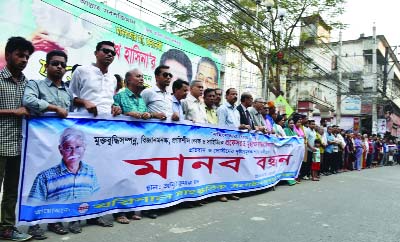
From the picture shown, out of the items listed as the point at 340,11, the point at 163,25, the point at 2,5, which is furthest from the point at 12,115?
the point at 340,11

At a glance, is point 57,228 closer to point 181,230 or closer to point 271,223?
point 181,230

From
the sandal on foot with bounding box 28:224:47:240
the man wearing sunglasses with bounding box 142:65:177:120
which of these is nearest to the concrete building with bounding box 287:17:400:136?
the man wearing sunglasses with bounding box 142:65:177:120

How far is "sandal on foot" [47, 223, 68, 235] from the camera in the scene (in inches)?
140

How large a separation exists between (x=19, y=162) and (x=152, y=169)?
153 centimetres

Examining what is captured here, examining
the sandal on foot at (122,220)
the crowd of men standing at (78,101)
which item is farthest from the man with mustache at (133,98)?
the sandal on foot at (122,220)

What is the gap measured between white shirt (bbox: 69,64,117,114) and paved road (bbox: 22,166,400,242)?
1.29 m

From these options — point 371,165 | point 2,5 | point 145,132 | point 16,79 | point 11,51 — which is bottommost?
point 371,165

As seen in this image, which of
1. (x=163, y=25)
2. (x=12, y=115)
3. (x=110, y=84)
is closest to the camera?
(x=12, y=115)

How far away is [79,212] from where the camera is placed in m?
3.67

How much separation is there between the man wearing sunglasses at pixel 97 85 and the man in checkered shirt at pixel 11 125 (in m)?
0.72

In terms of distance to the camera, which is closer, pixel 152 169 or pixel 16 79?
pixel 16 79

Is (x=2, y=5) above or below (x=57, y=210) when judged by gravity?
above

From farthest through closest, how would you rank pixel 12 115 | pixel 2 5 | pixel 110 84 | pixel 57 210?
pixel 2 5 → pixel 110 84 → pixel 57 210 → pixel 12 115

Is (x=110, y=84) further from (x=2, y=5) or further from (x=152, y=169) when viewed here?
(x=2, y=5)
